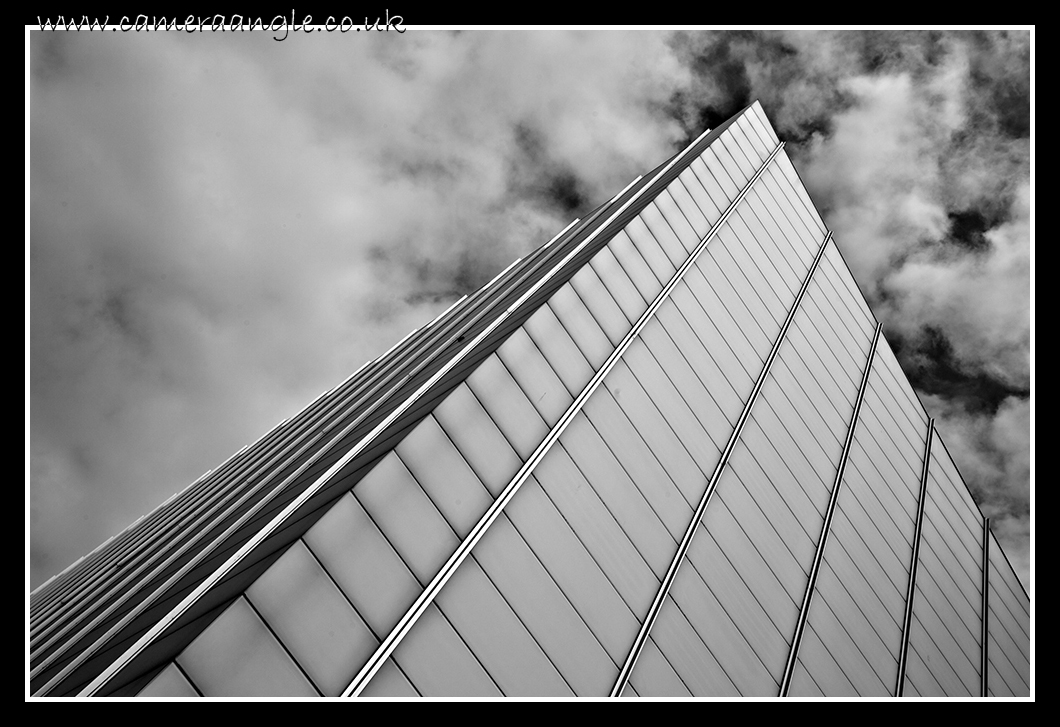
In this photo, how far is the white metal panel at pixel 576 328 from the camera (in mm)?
17984

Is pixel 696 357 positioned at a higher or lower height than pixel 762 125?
lower

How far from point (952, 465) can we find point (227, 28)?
43.9 m

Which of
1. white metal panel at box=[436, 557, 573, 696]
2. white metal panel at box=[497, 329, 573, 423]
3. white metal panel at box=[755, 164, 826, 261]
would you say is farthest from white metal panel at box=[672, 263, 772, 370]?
white metal panel at box=[436, 557, 573, 696]

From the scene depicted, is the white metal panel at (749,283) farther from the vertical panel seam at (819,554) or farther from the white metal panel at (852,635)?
the white metal panel at (852,635)

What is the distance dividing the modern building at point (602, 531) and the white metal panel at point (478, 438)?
57 millimetres

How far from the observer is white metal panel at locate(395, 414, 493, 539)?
13039 millimetres

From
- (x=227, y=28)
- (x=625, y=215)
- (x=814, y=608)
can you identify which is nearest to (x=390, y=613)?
(x=227, y=28)

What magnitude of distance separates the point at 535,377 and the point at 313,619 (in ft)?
26.7

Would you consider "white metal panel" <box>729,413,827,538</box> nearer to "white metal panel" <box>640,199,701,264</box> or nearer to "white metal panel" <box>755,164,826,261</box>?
"white metal panel" <box>640,199,701,264</box>

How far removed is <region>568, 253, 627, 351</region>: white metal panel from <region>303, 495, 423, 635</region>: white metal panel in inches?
400

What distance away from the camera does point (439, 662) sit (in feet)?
37.6

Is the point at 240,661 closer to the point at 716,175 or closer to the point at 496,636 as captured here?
the point at 496,636

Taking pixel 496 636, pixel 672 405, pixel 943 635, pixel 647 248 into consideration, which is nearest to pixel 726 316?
pixel 647 248
